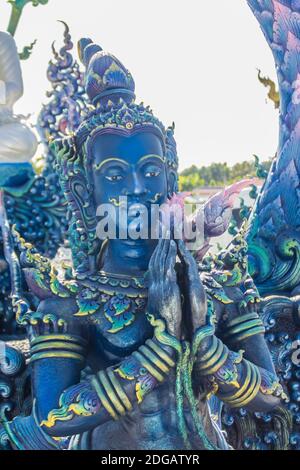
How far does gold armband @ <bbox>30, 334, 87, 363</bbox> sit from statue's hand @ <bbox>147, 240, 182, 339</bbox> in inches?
12.6

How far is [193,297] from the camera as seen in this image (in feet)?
8.47

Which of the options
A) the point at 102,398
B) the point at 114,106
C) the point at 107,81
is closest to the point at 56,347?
the point at 102,398

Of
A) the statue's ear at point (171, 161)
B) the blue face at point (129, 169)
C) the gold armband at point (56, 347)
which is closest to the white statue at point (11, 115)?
the statue's ear at point (171, 161)

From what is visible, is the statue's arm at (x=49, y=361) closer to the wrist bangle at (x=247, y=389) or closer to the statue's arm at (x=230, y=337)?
the statue's arm at (x=230, y=337)

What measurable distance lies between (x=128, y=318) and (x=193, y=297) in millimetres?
307

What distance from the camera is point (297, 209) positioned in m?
4.04

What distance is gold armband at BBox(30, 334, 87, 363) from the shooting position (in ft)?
8.79

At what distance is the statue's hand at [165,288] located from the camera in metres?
2.55

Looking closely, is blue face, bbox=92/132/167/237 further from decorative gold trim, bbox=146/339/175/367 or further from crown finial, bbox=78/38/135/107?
decorative gold trim, bbox=146/339/175/367

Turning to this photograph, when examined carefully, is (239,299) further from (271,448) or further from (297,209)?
(297,209)

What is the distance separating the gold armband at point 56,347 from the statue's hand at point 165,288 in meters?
0.32

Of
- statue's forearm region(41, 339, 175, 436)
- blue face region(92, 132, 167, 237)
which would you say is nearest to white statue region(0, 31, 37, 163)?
blue face region(92, 132, 167, 237)

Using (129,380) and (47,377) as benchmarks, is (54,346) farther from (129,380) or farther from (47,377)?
(129,380)
